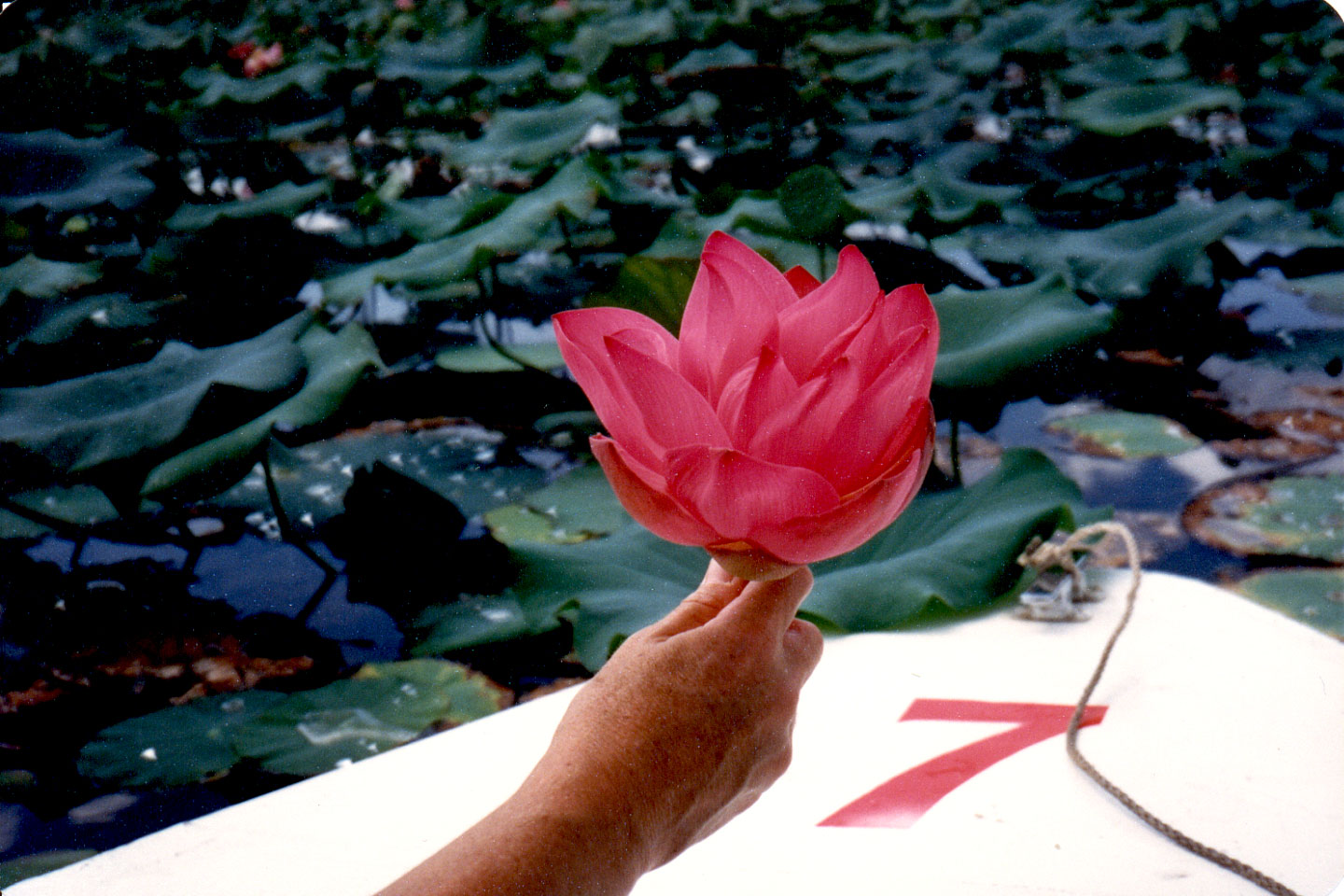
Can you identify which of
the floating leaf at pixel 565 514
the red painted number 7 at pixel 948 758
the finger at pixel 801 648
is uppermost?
the finger at pixel 801 648

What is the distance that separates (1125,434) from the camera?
139 cm

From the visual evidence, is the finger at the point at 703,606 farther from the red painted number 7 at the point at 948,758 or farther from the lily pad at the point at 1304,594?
the lily pad at the point at 1304,594

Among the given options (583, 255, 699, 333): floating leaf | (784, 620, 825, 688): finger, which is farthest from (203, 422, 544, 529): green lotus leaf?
(784, 620, 825, 688): finger

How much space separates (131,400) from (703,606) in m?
0.91

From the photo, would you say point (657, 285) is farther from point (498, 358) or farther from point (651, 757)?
point (651, 757)

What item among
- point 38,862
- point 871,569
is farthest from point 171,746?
point 871,569

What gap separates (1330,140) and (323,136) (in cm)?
318

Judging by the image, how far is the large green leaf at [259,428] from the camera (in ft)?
3.34

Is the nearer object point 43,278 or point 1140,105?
point 43,278

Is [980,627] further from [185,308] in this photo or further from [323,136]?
[323,136]

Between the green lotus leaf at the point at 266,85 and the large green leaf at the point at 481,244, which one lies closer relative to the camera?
the large green leaf at the point at 481,244

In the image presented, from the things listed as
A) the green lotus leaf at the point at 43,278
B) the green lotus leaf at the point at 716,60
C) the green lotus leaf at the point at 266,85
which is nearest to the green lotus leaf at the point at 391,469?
the green lotus leaf at the point at 43,278

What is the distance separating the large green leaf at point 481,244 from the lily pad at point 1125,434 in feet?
2.54

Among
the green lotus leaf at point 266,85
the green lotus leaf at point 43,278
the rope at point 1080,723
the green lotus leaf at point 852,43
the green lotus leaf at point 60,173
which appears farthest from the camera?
the green lotus leaf at point 852,43
